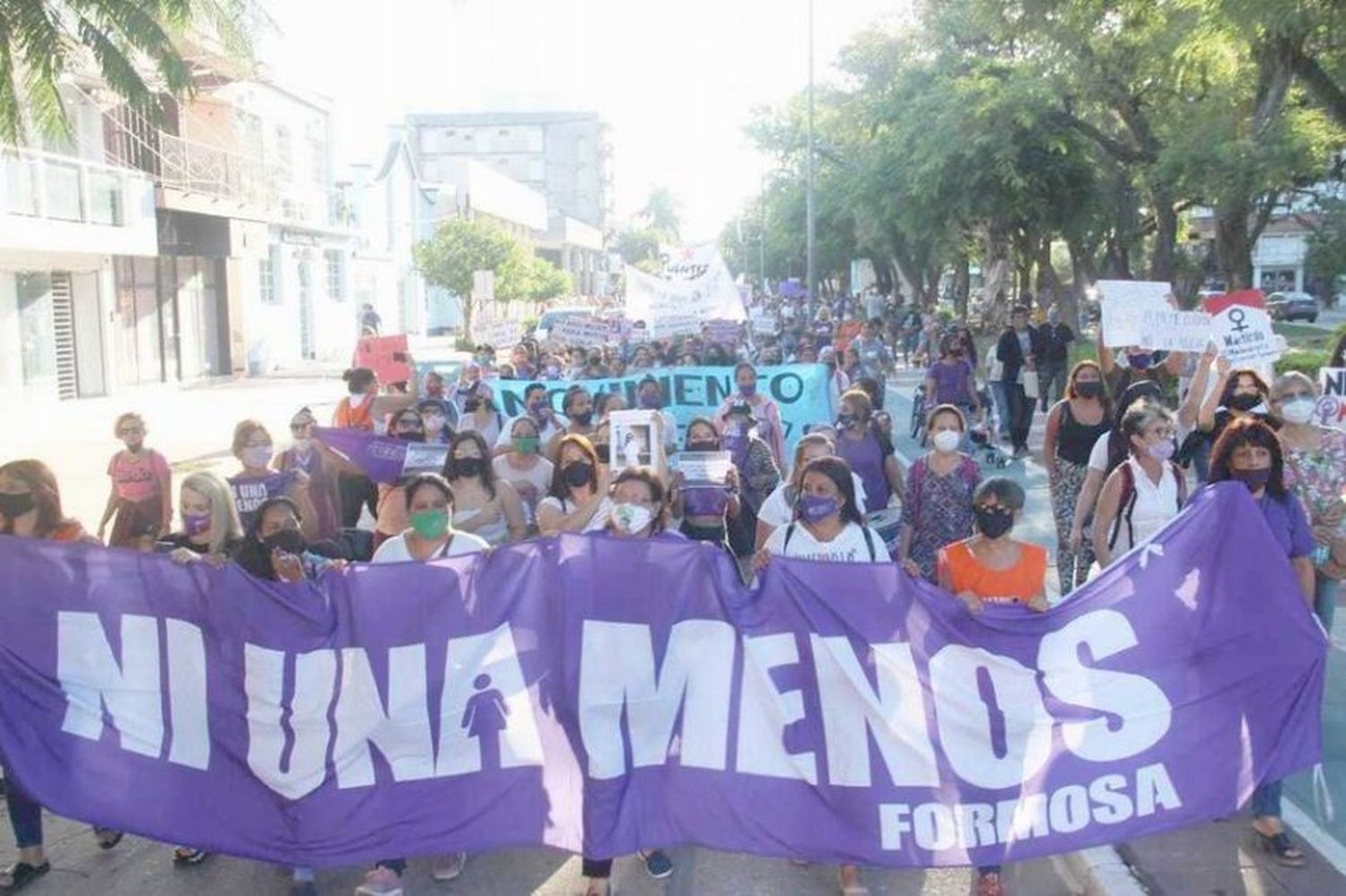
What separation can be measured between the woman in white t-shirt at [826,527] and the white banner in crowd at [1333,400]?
2.52 m

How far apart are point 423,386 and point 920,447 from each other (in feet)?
A: 21.8

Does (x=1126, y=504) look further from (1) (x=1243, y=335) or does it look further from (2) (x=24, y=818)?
(2) (x=24, y=818)

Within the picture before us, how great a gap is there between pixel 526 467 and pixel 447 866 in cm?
358

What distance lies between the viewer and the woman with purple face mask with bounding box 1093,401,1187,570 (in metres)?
6.04

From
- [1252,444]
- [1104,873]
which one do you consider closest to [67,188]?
[1252,444]

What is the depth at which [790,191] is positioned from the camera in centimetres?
4981

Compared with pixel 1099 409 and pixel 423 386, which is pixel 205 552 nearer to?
pixel 1099 409

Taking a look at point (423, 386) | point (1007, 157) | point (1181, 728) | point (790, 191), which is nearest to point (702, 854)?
point (1181, 728)

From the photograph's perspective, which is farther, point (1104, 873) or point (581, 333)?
point (581, 333)

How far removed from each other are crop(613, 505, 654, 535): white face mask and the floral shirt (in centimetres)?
283

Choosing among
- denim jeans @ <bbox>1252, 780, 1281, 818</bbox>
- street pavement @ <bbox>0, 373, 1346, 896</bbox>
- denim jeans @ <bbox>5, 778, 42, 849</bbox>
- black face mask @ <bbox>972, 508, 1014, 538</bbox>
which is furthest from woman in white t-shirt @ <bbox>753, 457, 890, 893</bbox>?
denim jeans @ <bbox>5, 778, 42, 849</bbox>

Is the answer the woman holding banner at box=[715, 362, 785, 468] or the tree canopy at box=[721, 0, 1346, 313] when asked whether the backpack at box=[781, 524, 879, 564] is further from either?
the tree canopy at box=[721, 0, 1346, 313]

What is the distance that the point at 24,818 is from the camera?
4961 millimetres

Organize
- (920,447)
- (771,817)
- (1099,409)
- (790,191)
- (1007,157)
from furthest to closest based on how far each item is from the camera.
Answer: (790,191), (1007,157), (920,447), (1099,409), (771,817)
